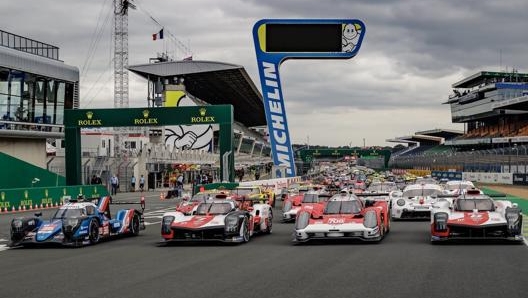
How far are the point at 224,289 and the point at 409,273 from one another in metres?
3.19

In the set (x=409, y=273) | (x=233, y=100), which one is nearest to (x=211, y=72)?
(x=233, y=100)

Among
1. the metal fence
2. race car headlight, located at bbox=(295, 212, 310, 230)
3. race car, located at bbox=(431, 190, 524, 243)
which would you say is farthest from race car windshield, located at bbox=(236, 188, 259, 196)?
the metal fence

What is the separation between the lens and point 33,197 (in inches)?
1474

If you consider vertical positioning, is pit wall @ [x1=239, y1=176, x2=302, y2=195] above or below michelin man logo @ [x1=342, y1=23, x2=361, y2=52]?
below

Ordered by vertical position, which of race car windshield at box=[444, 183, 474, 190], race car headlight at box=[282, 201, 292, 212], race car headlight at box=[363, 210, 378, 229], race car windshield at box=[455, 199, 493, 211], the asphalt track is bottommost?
the asphalt track

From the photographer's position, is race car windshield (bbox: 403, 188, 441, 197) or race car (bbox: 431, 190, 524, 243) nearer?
race car (bbox: 431, 190, 524, 243)

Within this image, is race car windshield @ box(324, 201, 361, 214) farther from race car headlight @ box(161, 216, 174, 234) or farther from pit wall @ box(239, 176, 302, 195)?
pit wall @ box(239, 176, 302, 195)

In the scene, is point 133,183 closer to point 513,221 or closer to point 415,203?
point 415,203

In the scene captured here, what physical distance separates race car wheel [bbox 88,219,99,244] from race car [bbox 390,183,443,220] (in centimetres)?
1210

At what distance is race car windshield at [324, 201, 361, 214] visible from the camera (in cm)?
1911

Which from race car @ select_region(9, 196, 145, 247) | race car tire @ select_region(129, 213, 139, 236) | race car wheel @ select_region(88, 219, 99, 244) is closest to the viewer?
race car @ select_region(9, 196, 145, 247)

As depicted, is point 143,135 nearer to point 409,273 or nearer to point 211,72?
point 211,72

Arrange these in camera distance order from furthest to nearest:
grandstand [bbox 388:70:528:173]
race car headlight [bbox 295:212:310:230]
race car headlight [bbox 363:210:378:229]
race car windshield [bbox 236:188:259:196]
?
grandstand [bbox 388:70:528:173]
race car windshield [bbox 236:188:259:196]
race car headlight [bbox 295:212:310:230]
race car headlight [bbox 363:210:378:229]

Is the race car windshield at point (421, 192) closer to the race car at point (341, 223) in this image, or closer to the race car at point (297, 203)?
the race car at point (297, 203)
